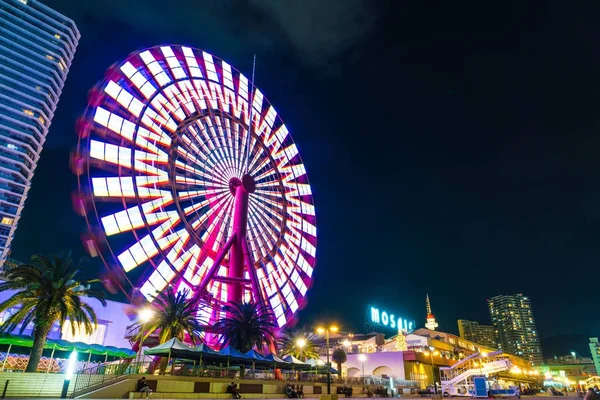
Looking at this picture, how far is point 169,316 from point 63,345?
9.51m

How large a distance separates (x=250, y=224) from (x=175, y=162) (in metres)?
10.7

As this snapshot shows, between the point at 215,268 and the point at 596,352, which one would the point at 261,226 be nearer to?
the point at 215,268

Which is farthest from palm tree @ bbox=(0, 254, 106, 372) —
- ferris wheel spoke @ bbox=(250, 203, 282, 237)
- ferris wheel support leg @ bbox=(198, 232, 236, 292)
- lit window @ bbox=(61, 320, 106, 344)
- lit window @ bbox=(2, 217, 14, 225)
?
lit window @ bbox=(2, 217, 14, 225)

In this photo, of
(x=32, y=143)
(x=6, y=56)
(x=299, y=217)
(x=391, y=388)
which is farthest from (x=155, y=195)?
(x=6, y=56)

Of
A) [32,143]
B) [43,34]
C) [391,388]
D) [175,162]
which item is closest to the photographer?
[175,162]

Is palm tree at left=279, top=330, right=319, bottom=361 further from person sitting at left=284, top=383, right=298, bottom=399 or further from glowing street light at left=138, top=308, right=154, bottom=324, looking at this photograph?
glowing street light at left=138, top=308, right=154, bottom=324

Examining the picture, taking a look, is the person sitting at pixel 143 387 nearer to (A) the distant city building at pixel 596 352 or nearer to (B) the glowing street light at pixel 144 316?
(B) the glowing street light at pixel 144 316

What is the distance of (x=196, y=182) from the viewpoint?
34.4 meters

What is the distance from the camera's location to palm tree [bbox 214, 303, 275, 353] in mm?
32531

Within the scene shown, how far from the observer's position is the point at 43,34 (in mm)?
89125

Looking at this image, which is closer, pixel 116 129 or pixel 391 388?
pixel 116 129

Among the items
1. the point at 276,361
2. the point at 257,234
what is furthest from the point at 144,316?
the point at 257,234

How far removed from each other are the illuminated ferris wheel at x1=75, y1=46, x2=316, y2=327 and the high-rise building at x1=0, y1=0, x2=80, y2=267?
53773mm

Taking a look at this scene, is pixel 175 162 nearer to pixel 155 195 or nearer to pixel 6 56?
pixel 155 195
